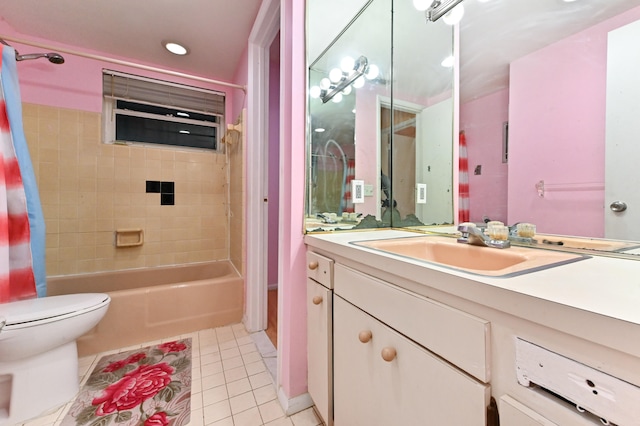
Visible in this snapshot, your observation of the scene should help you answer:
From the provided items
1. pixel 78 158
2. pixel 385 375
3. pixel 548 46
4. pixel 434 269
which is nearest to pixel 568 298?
pixel 434 269

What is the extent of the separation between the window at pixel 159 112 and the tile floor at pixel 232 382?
181 cm

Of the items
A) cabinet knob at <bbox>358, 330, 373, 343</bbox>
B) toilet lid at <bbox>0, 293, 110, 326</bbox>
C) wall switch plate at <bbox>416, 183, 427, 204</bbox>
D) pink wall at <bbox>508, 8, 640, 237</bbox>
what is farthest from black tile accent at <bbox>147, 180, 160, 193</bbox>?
pink wall at <bbox>508, 8, 640, 237</bbox>

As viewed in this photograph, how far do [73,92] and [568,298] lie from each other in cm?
312

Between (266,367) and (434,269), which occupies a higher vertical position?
(434,269)

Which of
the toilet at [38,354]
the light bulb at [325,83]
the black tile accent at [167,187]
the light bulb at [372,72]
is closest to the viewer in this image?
the toilet at [38,354]

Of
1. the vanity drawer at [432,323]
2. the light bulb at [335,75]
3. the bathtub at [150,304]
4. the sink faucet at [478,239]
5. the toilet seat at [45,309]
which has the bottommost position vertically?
the bathtub at [150,304]

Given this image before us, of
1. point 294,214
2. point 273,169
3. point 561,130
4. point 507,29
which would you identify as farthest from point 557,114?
point 273,169

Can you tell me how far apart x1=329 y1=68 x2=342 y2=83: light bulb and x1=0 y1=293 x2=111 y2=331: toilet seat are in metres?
1.81

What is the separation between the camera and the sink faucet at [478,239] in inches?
32.5

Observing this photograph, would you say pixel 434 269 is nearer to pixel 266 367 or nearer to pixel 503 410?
pixel 503 410

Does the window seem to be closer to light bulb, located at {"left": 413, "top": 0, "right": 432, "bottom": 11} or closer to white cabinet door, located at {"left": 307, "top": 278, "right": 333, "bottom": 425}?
light bulb, located at {"left": 413, "top": 0, "right": 432, "bottom": 11}

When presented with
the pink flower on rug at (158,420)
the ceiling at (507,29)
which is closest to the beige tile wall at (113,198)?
the pink flower on rug at (158,420)

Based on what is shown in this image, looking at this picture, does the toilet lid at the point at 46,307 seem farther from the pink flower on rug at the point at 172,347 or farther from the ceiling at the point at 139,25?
the ceiling at the point at 139,25

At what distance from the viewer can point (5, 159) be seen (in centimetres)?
131
